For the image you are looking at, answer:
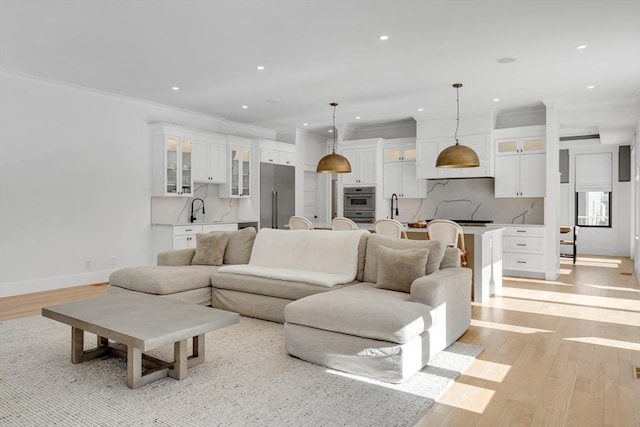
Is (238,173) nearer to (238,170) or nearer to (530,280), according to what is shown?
(238,170)

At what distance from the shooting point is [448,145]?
7758 mm

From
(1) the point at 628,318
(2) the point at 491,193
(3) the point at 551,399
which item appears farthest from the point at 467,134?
(3) the point at 551,399

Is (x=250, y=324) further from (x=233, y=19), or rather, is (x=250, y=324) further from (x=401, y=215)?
(x=401, y=215)

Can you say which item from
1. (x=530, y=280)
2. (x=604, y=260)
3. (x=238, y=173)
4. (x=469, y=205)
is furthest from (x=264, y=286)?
(x=604, y=260)

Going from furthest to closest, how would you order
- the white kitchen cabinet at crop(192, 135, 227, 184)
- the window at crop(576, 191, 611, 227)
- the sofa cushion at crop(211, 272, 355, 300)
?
the window at crop(576, 191, 611, 227) → the white kitchen cabinet at crop(192, 135, 227, 184) → the sofa cushion at crop(211, 272, 355, 300)

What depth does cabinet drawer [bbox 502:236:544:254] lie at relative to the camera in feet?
23.0

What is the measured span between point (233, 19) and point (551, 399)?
3.68 meters

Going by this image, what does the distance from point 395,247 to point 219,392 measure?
1970mm

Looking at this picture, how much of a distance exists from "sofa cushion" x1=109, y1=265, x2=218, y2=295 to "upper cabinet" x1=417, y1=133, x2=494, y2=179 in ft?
15.7

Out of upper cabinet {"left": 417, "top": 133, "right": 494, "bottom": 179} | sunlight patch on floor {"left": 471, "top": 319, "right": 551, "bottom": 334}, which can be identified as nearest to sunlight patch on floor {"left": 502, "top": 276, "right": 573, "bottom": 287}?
upper cabinet {"left": 417, "top": 133, "right": 494, "bottom": 179}

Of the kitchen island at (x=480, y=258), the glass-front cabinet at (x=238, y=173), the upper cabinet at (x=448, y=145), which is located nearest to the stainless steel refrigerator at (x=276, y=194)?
the glass-front cabinet at (x=238, y=173)

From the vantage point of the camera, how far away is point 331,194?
31.5 feet

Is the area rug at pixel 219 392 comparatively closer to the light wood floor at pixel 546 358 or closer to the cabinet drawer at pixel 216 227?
the light wood floor at pixel 546 358

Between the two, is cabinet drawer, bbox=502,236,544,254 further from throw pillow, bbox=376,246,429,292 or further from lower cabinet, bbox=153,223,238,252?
lower cabinet, bbox=153,223,238,252
